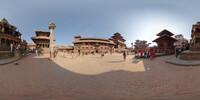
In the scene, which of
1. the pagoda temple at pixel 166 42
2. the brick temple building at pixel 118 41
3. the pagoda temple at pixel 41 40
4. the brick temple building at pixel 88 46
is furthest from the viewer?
the brick temple building at pixel 118 41

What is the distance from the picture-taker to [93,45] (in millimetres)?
39938

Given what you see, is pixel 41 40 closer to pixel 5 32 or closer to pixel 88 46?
pixel 5 32

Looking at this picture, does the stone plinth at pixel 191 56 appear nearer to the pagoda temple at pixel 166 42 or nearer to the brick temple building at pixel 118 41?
the pagoda temple at pixel 166 42

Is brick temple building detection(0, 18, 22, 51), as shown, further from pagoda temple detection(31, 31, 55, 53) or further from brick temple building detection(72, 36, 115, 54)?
brick temple building detection(72, 36, 115, 54)

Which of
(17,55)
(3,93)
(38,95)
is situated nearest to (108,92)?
(38,95)

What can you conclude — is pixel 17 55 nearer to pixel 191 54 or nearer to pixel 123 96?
pixel 123 96

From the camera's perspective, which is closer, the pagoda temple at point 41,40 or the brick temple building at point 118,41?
the pagoda temple at point 41,40

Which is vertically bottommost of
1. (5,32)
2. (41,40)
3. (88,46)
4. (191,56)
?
(191,56)

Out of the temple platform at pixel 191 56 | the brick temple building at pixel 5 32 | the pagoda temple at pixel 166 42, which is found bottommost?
the temple platform at pixel 191 56

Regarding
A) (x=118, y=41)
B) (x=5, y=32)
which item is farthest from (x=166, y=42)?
(x=5, y=32)

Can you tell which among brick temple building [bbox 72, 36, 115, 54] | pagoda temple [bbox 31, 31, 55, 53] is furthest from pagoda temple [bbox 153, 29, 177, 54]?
pagoda temple [bbox 31, 31, 55, 53]

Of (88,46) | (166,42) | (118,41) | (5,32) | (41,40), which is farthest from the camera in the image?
(118,41)

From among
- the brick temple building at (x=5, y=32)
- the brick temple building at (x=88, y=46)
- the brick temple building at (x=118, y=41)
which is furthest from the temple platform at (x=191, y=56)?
the brick temple building at (x=118, y=41)

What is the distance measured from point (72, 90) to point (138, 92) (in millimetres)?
2742
